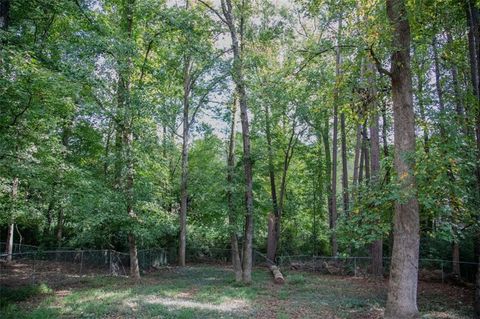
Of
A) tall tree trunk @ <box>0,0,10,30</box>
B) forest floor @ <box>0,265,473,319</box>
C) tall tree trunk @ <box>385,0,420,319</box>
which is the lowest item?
forest floor @ <box>0,265,473,319</box>

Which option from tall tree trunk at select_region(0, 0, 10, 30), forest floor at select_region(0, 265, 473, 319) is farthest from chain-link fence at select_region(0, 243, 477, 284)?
tall tree trunk at select_region(0, 0, 10, 30)

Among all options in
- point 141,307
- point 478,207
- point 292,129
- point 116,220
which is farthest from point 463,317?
point 292,129

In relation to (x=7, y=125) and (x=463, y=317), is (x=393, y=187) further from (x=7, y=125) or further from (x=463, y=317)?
(x=7, y=125)

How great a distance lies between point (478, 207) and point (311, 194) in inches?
708

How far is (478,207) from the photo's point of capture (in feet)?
25.6

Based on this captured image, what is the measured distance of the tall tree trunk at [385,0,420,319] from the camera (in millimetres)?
7672

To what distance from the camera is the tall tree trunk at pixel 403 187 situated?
767cm

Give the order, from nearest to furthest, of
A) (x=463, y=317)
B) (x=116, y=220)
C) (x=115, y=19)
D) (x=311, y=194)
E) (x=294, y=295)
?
(x=463, y=317)
(x=294, y=295)
(x=116, y=220)
(x=115, y=19)
(x=311, y=194)

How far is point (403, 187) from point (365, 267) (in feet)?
35.6

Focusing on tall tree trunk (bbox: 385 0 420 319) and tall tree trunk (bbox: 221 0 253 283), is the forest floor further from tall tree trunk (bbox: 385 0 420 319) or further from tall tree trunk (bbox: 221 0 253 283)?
tall tree trunk (bbox: 385 0 420 319)

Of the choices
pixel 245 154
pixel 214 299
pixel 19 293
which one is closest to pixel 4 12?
pixel 19 293

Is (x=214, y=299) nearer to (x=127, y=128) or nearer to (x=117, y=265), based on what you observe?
(x=127, y=128)

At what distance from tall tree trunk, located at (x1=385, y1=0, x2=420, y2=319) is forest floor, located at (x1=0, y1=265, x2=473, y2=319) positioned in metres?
1.10

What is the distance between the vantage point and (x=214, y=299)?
1051 cm
